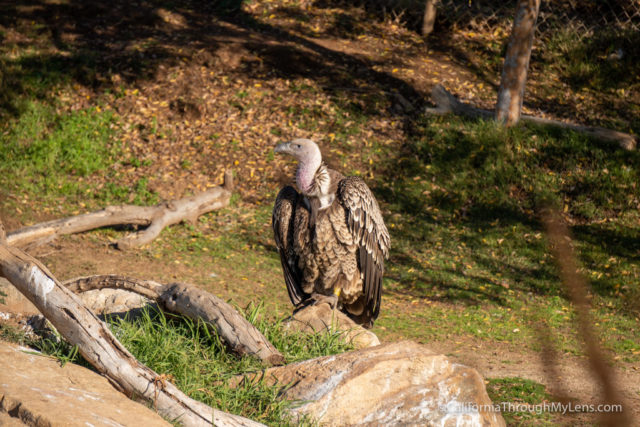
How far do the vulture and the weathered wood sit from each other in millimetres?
2334

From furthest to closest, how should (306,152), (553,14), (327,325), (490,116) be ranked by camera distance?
(553,14)
(490,116)
(306,152)
(327,325)

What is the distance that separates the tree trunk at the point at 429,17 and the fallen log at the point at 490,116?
2993 millimetres

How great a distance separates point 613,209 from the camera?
9.80 m

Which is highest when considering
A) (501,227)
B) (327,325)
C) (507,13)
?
(507,13)

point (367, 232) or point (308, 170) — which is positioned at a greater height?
point (308, 170)

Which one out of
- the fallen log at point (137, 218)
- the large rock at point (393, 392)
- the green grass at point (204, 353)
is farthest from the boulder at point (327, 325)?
the fallen log at point (137, 218)

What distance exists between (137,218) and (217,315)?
5.17m

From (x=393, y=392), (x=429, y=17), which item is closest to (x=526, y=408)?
(x=393, y=392)

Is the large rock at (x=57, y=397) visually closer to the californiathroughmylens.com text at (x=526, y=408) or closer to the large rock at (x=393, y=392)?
the large rock at (x=393, y=392)

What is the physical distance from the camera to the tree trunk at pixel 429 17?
45.5ft

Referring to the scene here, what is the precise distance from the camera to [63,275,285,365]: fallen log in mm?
4266

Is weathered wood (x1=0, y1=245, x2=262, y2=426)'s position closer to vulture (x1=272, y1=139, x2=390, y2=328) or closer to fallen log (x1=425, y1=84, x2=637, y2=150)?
vulture (x1=272, y1=139, x2=390, y2=328)

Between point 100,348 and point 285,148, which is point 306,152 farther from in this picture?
point 100,348

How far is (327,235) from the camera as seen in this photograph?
5676 mm
